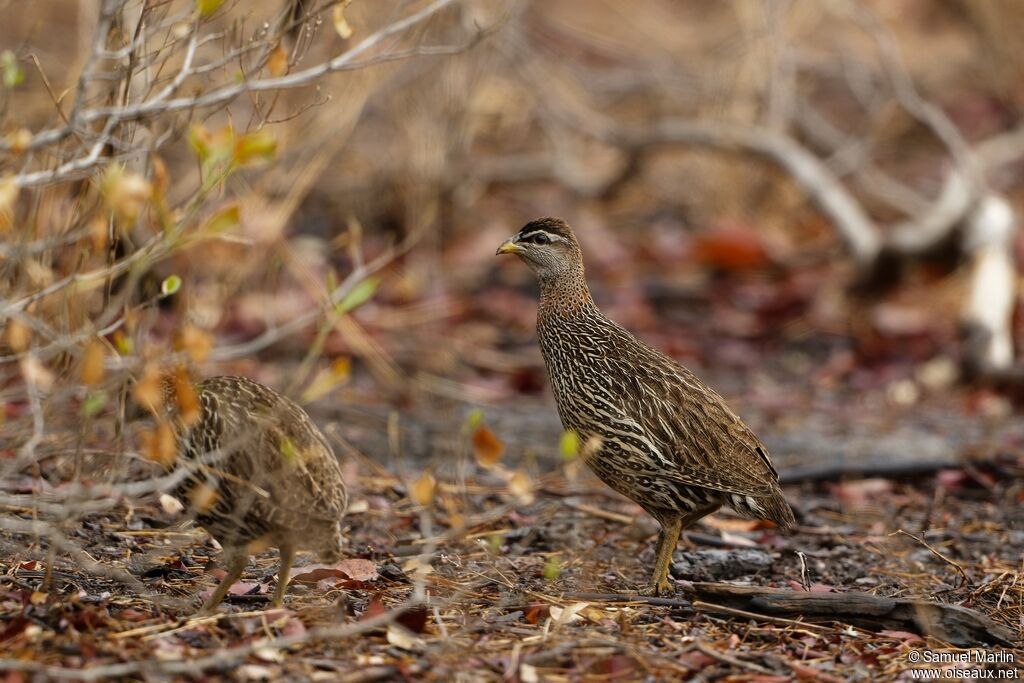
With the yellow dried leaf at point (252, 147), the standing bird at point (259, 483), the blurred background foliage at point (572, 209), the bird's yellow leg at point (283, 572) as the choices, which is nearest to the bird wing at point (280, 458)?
the standing bird at point (259, 483)

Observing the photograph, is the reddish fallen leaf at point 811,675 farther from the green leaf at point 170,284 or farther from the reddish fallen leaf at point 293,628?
the green leaf at point 170,284

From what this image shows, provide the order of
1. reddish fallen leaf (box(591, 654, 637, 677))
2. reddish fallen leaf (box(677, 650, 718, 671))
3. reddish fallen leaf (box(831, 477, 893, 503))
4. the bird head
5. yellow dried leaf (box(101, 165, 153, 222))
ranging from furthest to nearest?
reddish fallen leaf (box(831, 477, 893, 503)) < the bird head < reddish fallen leaf (box(677, 650, 718, 671)) < reddish fallen leaf (box(591, 654, 637, 677)) < yellow dried leaf (box(101, 165, 153, 222))

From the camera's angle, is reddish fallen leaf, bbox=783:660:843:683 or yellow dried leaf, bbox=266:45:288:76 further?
yellow dried leaf, bbox=266:45:288:76

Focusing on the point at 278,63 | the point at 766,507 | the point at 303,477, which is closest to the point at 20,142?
the point at 278,63

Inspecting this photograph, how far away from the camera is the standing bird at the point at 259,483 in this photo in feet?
14.5

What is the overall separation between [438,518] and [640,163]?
6.59m

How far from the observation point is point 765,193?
496 inches

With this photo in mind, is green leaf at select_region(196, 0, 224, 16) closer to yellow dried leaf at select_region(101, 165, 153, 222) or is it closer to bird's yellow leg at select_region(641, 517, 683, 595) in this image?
yellow dried leaf at select_region(101, 165, 153, 222)

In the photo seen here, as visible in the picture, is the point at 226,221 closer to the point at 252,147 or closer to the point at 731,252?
the point at 252,147

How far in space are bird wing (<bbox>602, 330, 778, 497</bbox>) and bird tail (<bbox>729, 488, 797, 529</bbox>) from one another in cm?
3

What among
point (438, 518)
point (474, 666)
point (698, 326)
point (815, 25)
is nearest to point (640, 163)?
point (698, 326)

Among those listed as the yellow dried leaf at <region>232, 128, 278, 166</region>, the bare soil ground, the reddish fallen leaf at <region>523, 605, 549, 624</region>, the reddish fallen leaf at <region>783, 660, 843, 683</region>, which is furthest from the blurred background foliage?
the reddish fallen leaf at <region>783, 660, 843, 683</region>

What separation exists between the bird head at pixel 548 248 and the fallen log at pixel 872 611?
5.91 ft

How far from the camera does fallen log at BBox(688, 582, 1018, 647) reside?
184 inches
